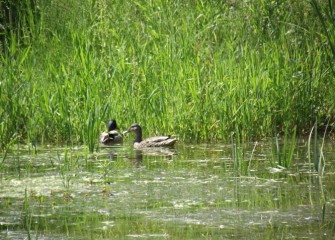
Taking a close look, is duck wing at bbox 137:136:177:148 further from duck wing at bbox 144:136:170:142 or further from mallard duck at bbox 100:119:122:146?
mallard duck at bbox 100:119:122:146

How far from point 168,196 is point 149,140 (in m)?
3.04

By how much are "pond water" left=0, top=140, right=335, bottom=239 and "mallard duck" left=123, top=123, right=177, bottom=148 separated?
0.96 ft

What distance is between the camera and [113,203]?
680 centimetres

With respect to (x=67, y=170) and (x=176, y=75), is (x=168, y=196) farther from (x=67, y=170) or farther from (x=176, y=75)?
(x=176, y=75)

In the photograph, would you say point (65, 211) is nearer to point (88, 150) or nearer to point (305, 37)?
point (88, 150)

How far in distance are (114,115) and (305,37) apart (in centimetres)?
254

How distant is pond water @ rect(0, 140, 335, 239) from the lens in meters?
5.93

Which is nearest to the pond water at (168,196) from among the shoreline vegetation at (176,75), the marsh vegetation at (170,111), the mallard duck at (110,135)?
the marsh vegetation at (170,111)

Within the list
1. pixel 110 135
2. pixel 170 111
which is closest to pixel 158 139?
pixel 170 111

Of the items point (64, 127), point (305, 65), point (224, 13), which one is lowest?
point (64, 127)

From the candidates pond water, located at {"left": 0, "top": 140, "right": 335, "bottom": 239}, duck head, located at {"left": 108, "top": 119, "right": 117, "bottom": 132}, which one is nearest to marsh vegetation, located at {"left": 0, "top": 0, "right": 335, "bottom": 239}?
pond water, located at {"left": 0, "top": 140, "right": 335, "bottom": 239}

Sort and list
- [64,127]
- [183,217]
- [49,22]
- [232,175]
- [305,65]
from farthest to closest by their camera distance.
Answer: [49,22]
[305,65]
[64,127]
[232,175]
[183,217]

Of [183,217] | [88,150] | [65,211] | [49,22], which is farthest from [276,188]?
[49,22]

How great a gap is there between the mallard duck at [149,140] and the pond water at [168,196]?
29cm
